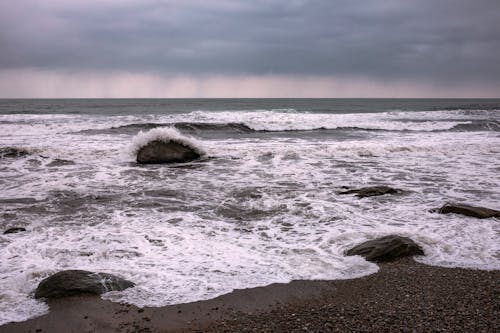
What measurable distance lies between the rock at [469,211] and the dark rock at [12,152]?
13.4 meters

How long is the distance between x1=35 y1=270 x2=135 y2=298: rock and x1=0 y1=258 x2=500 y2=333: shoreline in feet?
0.32

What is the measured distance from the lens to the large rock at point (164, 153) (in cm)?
1302

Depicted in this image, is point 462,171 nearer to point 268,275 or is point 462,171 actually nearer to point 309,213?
point 309,213

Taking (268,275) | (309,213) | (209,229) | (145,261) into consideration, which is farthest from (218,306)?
(309,213)

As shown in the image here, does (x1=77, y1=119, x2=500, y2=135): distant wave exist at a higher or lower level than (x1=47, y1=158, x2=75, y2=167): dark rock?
higher

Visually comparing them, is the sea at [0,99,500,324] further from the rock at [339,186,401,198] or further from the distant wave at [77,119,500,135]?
the distant wave at [77,119,500,135]

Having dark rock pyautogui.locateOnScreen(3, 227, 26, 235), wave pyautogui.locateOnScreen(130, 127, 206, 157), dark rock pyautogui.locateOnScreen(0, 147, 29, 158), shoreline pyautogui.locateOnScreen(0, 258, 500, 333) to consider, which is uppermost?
wave pyautogui.locateOnScreen(130, 127, 206, 157)

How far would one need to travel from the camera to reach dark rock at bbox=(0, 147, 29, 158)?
567 inches

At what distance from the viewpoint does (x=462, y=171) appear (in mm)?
11438

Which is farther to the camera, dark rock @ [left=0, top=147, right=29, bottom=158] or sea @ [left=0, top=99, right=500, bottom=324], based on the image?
dark rock @ [left=0, top=147, right=29, bottom=158]

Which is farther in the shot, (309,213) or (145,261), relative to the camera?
(309,213)

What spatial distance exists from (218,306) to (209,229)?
8.11ft

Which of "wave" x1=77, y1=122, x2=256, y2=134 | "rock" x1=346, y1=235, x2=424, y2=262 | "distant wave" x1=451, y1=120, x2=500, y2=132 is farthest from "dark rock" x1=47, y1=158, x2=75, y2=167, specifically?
"distant wave" x1=451, y1=120, x2=500, y2=132

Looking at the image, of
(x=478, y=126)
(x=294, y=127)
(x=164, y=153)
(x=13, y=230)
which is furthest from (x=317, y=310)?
(x=478, y=126)
